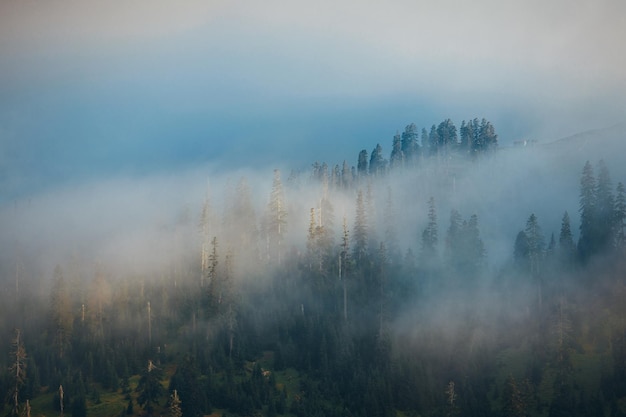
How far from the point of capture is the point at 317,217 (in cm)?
15112

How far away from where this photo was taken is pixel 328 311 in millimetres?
122062

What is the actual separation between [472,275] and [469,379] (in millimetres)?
30768

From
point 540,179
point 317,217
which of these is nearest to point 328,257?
point 317,217

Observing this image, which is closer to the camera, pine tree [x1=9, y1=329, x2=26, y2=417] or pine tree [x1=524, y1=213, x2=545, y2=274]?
pine tree [x1=9, y1=329, x2=26, y2=417]

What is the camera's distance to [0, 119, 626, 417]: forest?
322 feet

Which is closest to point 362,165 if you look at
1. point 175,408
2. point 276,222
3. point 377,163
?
point 377,163

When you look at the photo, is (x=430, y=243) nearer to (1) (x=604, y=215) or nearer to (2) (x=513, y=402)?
(1) (x=604, y=215)

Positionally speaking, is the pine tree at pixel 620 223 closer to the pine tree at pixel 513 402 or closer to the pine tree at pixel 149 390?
the pine tree at pixel 513 402

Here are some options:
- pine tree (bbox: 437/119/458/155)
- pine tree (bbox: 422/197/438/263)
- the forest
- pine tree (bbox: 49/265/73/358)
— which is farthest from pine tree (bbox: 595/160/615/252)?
pine tree (bbox: 49/265/73/358)

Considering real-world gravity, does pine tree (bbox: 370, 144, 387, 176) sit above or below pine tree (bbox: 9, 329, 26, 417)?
above

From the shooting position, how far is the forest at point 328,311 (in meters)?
98.1

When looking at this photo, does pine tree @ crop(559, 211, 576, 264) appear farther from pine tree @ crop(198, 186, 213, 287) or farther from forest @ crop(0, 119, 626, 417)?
pine tree @ crop(198, 186, 213, 287)

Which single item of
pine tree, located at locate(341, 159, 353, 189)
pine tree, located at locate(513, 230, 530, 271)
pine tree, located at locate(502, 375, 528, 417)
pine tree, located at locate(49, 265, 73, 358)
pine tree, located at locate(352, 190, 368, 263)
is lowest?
pine tree, located at locate(502, 375, 528, 417)

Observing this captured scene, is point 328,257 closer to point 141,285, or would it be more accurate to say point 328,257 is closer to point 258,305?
point 258,305
